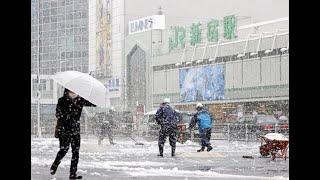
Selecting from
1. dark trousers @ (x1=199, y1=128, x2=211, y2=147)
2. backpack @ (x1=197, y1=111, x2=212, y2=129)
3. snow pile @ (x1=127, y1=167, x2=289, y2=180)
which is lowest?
snow pile @ (x1=127, y1=167, x2=289, y2=180)

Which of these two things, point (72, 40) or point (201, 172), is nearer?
point (201, 172)

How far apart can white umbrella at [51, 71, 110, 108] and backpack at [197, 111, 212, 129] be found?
6.52 metres

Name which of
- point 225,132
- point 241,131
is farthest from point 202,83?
point 241,131

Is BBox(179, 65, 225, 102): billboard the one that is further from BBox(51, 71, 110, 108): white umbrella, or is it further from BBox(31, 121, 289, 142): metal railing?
BBox(51, 71, 110, 108): white umbrella

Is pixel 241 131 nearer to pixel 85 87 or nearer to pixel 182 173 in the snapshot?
pixel 182 173

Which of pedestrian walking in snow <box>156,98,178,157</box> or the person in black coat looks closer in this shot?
the person in black coat

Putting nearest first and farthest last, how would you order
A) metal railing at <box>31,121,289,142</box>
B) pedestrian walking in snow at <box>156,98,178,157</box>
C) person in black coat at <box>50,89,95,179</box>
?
person in black coat at <box>50,89,95,179</box>
pedestrian walking in snow at <box>156,98,178,157</box>
metal railing at <box>31,121,289,142</box>

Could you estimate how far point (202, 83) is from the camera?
4841cm

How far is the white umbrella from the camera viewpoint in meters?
7.97

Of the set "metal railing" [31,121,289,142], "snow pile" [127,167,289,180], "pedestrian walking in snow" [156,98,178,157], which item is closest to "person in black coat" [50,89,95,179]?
"snow pile" [127,167,289,180]

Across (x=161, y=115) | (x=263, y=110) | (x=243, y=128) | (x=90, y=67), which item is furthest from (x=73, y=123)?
(x=90, y=67)
